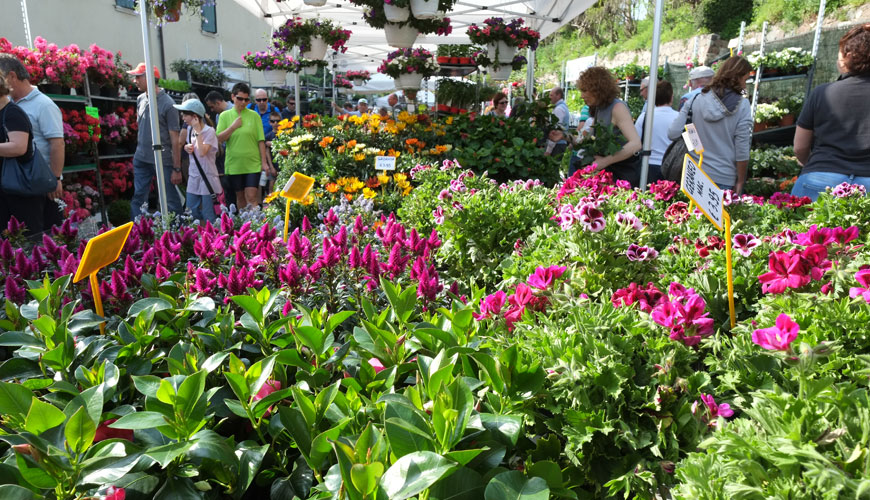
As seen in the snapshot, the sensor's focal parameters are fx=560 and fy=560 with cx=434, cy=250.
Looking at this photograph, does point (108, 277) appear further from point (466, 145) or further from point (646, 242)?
point (466, 145)

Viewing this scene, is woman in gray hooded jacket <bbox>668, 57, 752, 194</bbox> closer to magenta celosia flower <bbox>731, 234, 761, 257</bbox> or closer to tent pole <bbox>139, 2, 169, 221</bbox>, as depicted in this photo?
magenta celosia flower <bbox>731, 234, 761, 257</bbox>

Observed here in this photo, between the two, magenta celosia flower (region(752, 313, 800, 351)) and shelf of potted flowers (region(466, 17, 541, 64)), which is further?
shelf of potted flowers (region(466, 17, 541, 64))

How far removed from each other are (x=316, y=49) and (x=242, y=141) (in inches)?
74.8

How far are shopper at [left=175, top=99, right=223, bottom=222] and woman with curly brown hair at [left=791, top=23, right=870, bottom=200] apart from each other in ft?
16.5

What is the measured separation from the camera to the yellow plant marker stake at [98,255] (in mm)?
1382

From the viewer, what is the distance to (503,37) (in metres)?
6.37

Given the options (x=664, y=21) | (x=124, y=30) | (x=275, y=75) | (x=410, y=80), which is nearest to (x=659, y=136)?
(x=410, y=80)

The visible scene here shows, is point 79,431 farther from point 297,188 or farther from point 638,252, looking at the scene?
point 297,188

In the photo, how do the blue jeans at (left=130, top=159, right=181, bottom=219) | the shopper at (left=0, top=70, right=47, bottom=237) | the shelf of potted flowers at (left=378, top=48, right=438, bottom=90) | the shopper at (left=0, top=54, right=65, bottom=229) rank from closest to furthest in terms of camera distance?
1. the shopper at (left=0, top=70, right=47, bottom=237)
2. the shopper at (left=0, top=54, right=65, bottom=229)
3. the blue jeans at (left=130, top=159, right=181, bottom=219)
4. the shelf of potted flowers at (left=378, top=48, right=438, bottom=90)

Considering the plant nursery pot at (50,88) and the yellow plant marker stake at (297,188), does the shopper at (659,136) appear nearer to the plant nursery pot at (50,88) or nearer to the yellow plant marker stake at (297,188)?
the yellow plant marker stake at (297,188)

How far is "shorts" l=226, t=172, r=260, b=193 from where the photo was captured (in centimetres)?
629

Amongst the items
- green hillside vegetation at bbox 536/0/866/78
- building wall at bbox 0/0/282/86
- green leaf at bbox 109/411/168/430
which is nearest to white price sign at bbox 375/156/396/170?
green leaf at bbox 109/411/168/430

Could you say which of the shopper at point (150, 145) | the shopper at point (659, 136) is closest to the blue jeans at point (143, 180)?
the shopper at point (150, 145)

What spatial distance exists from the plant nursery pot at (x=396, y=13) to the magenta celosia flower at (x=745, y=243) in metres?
4.21
